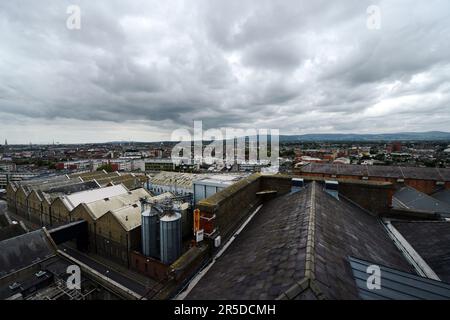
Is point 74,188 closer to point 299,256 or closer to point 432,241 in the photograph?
point 299,256

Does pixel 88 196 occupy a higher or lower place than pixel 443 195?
lower

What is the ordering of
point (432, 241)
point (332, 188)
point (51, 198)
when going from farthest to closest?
point (51, 198)
point (332, 188)
point (432, 241)

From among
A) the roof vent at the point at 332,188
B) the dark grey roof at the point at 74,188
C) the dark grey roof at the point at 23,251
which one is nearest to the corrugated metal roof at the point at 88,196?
the dark grey roof at the point at 74,188

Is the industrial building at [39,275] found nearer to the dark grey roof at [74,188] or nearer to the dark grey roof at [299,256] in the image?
the dark grey roof at [299,256]

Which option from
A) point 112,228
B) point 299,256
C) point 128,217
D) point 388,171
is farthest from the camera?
point 388,171

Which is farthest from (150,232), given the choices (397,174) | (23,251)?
(397,174)

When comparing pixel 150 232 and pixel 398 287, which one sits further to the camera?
pixel 150 232
